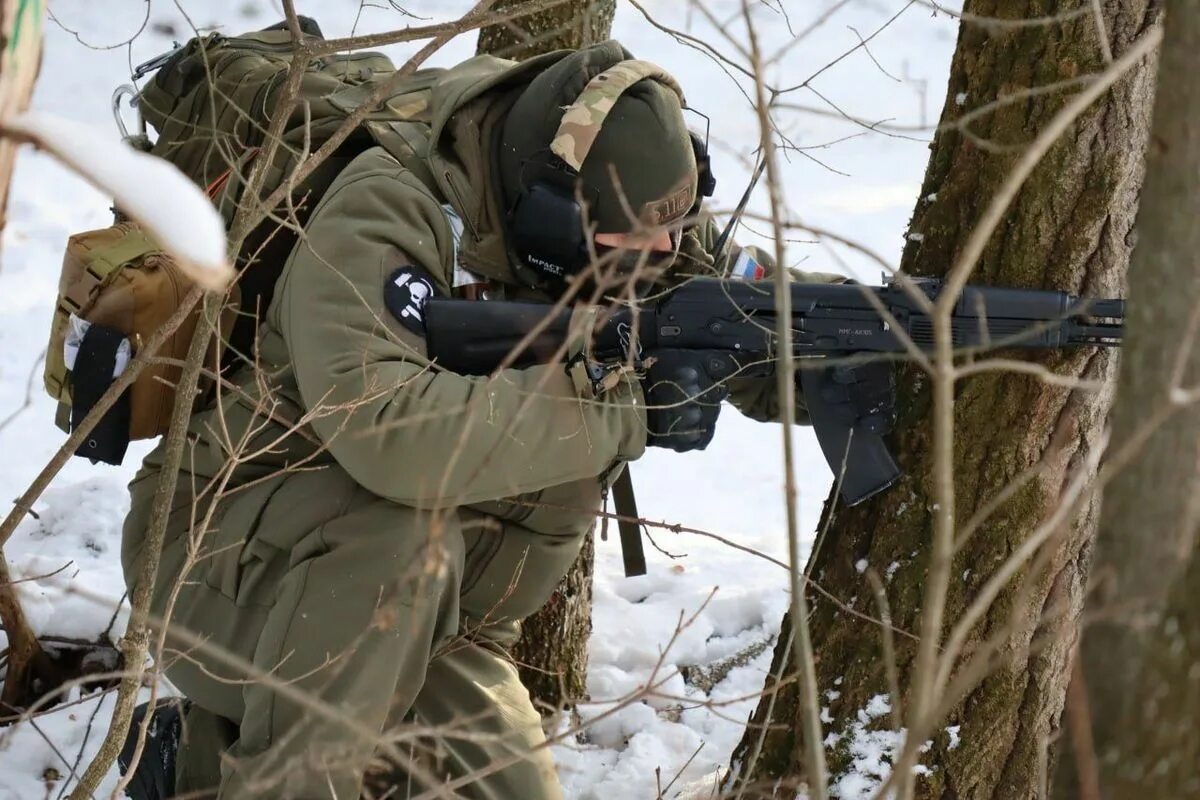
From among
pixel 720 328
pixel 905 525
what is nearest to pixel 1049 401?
pixel 905 525

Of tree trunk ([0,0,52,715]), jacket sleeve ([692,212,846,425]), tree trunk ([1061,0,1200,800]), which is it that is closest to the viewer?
tree trunk ([0,0,52,715])

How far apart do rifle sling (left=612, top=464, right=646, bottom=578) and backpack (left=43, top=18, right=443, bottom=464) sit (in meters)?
0.85

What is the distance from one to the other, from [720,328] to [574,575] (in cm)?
112

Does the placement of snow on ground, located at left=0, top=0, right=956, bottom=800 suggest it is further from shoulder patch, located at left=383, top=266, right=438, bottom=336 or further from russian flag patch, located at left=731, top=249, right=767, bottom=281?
shoulder patch, located at left=383, top=266, right=438, bottom=336

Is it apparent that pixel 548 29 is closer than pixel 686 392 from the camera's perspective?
No

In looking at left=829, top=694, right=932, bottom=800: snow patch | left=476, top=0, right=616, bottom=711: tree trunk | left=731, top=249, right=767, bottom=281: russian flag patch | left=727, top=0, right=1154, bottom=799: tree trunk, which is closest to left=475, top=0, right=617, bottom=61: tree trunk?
left=476, top=0, right=616, bottom=711: tree trunk

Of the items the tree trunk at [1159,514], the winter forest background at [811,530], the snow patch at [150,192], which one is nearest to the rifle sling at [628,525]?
the winter forest background at [811,530]

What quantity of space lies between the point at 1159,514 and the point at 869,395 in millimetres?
1223

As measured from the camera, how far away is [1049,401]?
2.37 metres

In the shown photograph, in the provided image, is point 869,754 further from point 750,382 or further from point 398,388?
point 398,388

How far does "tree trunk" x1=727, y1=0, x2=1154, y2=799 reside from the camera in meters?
2.32

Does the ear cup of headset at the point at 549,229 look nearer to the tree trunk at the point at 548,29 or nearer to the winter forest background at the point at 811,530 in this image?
the winter forest background at the point at 811,530

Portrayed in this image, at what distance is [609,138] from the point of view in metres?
2.56

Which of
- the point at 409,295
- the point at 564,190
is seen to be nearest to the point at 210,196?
the point at 409,295
